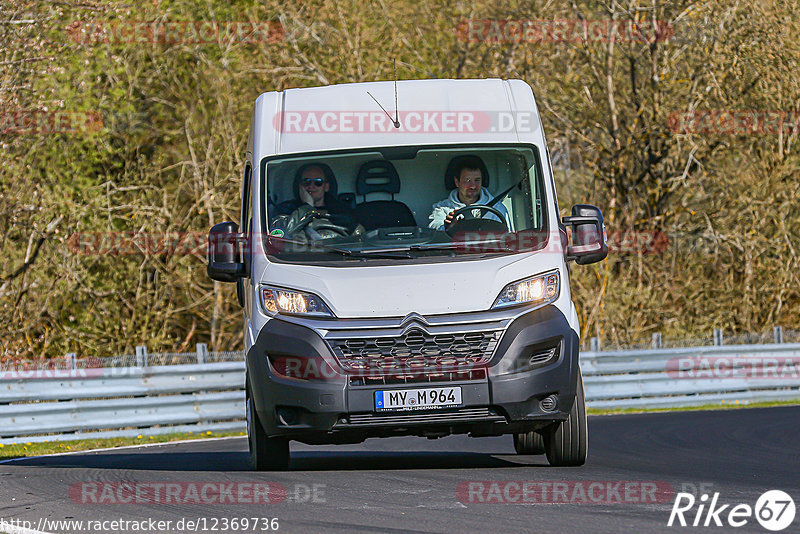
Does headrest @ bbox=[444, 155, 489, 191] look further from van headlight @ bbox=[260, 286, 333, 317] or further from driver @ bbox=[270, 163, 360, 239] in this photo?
van headlight @ bbox=[260, 286, 333, 317]

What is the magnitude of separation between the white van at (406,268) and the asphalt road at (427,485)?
0.46 m

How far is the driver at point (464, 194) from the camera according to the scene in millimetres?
9406

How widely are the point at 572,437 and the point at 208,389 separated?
9057mm

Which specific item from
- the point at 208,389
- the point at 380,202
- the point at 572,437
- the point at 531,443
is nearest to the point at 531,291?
the point at 572,437

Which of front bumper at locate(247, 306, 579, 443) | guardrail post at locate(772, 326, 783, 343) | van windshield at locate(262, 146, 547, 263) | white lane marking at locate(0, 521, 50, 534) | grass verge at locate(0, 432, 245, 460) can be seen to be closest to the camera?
white lane marking at locate(0, 521, 50, 534)

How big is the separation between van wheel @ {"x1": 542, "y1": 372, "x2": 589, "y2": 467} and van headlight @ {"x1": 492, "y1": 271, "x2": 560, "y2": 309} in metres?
0.74

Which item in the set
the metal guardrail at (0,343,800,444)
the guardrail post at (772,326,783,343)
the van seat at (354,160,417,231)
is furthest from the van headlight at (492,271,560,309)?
the guardrail post at (772,326,783,343)

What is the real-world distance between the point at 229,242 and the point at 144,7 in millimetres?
16684

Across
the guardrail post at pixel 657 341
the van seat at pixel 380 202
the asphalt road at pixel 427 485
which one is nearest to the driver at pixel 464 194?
the van seat at pixel 380 202

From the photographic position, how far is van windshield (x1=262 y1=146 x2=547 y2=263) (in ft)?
29.9

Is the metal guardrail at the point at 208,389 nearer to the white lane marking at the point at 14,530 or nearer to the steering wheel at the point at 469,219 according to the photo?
the steering wheel at the point at 469,219

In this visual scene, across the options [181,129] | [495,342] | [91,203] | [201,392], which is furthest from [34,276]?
[495,342]

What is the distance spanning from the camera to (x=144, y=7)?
25016mm

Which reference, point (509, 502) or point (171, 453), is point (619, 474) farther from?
point (171, 453)
